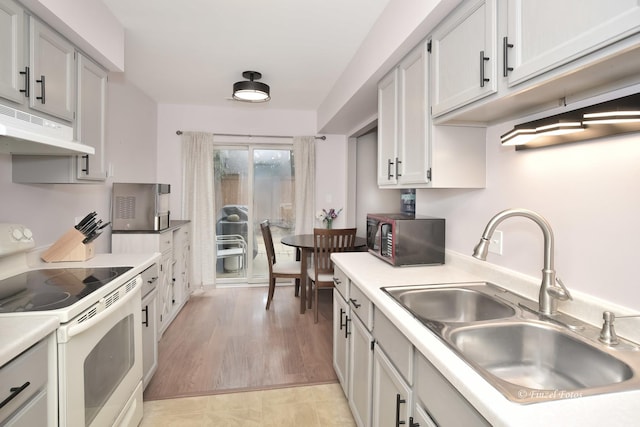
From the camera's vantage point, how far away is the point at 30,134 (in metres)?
1.28

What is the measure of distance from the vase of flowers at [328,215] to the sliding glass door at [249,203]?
43cm

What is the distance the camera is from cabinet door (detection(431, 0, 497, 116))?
1208 millimetres

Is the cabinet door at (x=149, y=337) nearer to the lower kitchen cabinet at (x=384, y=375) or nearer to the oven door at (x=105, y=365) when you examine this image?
the oven door at (x=105, y=365)

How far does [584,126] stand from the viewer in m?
1.13

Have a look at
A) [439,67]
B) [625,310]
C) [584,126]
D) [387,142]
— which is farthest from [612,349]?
[387,142]

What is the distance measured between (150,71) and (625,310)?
3.79 meters

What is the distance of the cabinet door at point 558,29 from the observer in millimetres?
757

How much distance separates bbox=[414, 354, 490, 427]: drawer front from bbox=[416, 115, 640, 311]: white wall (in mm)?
666

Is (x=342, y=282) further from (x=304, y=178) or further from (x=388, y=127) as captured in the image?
(x=304, y=178)

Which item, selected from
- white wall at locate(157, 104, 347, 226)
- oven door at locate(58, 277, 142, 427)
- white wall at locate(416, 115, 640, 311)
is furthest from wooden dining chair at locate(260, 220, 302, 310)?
white wall at locate(416, 115, 640, 311)

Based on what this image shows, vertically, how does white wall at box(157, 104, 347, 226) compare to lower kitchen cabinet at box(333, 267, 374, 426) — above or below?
above

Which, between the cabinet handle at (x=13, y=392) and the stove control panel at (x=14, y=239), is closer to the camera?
the cabinet handle at (x=13, y=392)

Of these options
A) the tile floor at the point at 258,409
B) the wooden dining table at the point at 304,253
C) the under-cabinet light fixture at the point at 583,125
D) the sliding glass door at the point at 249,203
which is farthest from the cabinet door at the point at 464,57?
the sliding glass door at the point at 249,203

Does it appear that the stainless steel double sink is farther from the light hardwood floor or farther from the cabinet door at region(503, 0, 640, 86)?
the light hardwood floor
